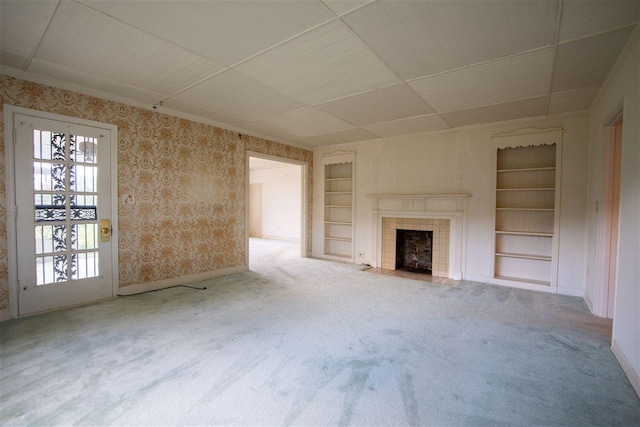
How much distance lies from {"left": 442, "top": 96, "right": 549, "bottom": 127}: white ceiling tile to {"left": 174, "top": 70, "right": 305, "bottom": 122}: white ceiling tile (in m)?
2.31

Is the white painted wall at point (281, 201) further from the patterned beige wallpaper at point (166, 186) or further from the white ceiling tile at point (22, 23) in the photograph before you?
the white ceiling tile at point (22, 23)

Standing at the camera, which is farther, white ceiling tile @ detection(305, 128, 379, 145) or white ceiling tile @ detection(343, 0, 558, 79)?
white ceiling tile @ detection(305, 128, 379, 145)

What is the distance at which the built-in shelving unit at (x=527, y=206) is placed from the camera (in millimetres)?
4193

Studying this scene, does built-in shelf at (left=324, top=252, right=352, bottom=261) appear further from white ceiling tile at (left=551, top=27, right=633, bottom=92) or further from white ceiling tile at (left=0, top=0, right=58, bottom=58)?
white ceiling tile at (left=0, top=0, right=58, bottom=58)

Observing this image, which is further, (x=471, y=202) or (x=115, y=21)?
(x=471, y=202)

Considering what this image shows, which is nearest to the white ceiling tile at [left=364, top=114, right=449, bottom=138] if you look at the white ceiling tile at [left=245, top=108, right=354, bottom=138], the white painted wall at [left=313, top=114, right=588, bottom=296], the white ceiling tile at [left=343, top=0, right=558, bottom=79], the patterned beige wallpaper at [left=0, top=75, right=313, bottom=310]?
the white painted wall at [left=313, top=114, right=588, bottom=296]

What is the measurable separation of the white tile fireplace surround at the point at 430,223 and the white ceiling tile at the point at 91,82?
4.00 meters

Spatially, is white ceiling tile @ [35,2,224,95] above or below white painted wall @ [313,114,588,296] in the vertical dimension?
above

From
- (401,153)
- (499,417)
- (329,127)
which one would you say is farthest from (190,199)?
(499,417)

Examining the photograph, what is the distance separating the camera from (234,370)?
6.93 ft

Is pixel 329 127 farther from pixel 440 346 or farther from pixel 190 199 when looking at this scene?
pixel 440 346

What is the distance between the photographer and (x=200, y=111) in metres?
4.14

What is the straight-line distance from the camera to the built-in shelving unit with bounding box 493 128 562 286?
4193mm

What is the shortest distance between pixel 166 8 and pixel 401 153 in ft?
14.3
